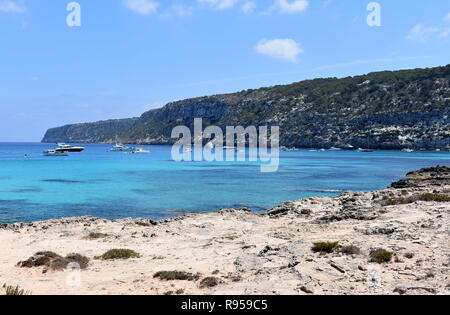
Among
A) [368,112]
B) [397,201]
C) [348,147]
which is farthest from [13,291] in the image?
[368,112]

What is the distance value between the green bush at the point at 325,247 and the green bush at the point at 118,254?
6.83 m

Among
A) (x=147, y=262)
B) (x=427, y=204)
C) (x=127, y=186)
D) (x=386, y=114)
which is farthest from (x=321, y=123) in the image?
(x=147, y=262)

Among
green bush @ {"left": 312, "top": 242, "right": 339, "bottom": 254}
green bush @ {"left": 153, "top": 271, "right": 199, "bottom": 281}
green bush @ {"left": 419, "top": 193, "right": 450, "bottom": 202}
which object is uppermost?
green bush @ {"left": 419, "top": 193, "right": 450, "bottom": 202}

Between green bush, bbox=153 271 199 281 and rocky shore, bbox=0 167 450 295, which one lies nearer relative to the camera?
rocky shore, bbox=0 167 450 295

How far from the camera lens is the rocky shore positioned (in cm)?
1108

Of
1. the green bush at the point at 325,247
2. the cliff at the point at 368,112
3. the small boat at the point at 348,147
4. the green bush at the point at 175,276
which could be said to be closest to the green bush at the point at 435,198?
the green bush at the point at 325,247

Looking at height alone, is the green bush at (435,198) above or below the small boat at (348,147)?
above

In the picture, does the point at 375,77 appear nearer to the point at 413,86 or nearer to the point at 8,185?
the point at 413,86

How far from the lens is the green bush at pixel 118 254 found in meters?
15.3

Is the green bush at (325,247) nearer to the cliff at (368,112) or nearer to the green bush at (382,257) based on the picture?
the green bush at (382,257)

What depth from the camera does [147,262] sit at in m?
14.5

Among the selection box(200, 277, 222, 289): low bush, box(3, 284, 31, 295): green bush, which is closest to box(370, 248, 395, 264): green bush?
box(200, 277, 222, 289): low bush

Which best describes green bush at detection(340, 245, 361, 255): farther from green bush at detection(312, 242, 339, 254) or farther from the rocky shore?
green bush at detection(312, 242, 339, 254)

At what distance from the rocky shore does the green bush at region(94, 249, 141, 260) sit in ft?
0.13
